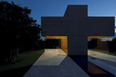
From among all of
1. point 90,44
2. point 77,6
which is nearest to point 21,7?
point 77,6

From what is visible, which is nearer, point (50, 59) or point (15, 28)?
point (15, 28)

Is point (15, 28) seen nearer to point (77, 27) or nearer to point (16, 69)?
point (16, 69)

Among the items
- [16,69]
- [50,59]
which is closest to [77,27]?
[50,59]

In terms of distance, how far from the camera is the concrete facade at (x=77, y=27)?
811 centimetres

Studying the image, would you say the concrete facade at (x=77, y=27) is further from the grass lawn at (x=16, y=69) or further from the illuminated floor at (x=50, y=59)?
the grass lawn at (x=16, y=69)

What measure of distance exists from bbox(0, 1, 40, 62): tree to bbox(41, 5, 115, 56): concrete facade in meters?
2.65

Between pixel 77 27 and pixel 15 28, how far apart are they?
21.3 ft

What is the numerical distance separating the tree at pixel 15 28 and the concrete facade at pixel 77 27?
2647 millimetres

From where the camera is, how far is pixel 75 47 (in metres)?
8.34

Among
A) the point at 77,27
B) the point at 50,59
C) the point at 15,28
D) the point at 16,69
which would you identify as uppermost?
the point at 77,27

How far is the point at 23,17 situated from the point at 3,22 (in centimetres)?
137

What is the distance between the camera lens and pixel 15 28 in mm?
4734

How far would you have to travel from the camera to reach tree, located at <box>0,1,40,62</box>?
4512mm

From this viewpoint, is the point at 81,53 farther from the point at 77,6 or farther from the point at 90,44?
the point at 90,44
